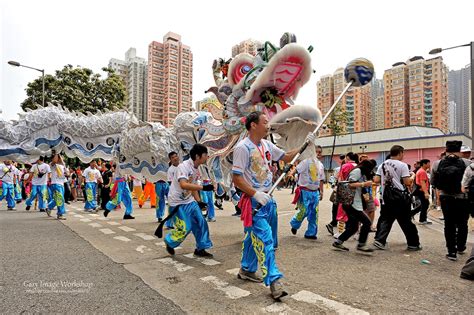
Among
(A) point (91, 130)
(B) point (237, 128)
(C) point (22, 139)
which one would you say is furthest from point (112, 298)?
(C) point (22, 139)

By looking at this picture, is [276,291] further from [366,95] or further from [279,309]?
[366,95]

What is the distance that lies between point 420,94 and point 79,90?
130 feet

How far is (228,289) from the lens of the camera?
3.05 m

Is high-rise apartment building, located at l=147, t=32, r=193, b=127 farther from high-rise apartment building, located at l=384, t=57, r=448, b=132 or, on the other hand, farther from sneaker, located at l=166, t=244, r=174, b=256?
sneaker, located at l=166, t=244, r=174, b=256

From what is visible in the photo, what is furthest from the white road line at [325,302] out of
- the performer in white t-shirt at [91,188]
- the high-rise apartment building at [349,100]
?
the high-rise apartment building at [349,100]

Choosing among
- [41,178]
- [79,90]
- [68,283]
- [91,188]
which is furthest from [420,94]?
[68,283]

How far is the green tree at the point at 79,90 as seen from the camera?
1862 centimetres

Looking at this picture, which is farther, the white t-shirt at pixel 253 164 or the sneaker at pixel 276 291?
the white t-shirt at pixel 253 164

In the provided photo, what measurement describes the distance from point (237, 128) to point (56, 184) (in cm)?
544

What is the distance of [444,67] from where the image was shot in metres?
43.7

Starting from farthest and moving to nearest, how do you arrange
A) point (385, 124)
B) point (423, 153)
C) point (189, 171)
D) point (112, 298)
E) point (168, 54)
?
point (385, 124), point (168, 54), point (423, 153), point (189, 171), point (112, 298)

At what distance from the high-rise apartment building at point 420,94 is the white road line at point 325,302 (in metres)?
44.8

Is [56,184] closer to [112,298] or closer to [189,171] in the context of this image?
[189,171]

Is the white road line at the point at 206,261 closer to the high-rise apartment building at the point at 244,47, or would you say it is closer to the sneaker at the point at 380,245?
the sneaker at the point at 380,245
